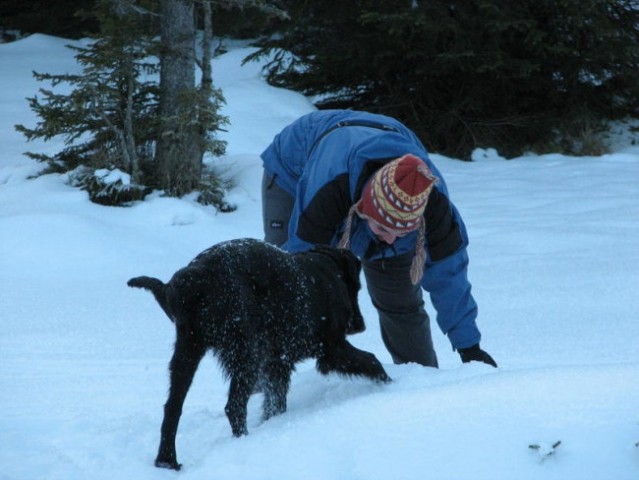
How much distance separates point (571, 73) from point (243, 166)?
585 centimetres

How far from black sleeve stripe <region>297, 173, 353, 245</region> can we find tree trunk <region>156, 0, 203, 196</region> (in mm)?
4996

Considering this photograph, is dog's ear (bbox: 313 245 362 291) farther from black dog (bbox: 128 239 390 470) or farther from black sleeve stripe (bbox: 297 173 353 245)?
black sleeve stripe (bbox: 297 173 353 245)

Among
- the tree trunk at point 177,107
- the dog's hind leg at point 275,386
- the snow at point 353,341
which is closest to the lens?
the snow at point 353,341

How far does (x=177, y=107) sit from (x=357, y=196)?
5617 millimetres

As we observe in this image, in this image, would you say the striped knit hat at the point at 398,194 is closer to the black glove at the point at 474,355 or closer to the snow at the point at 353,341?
the snow at the point at 353,341

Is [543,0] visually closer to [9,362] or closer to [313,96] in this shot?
[313,96]

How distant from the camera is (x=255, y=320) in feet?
9.99

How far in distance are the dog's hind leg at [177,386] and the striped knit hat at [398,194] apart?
873 millimetres

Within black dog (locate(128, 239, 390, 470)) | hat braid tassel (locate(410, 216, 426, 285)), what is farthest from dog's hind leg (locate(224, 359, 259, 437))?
hat braid tassel (locate(410, 216, 426, 285))

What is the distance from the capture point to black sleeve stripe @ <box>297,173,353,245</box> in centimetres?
344

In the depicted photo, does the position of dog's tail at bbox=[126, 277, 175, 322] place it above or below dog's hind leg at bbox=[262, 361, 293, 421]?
above

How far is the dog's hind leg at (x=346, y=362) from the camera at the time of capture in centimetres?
335

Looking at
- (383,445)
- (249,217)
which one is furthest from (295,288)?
(249,217)

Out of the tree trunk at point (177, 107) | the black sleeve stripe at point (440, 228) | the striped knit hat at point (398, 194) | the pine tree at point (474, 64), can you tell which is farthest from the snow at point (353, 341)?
the pine tree at point (474, 64)
